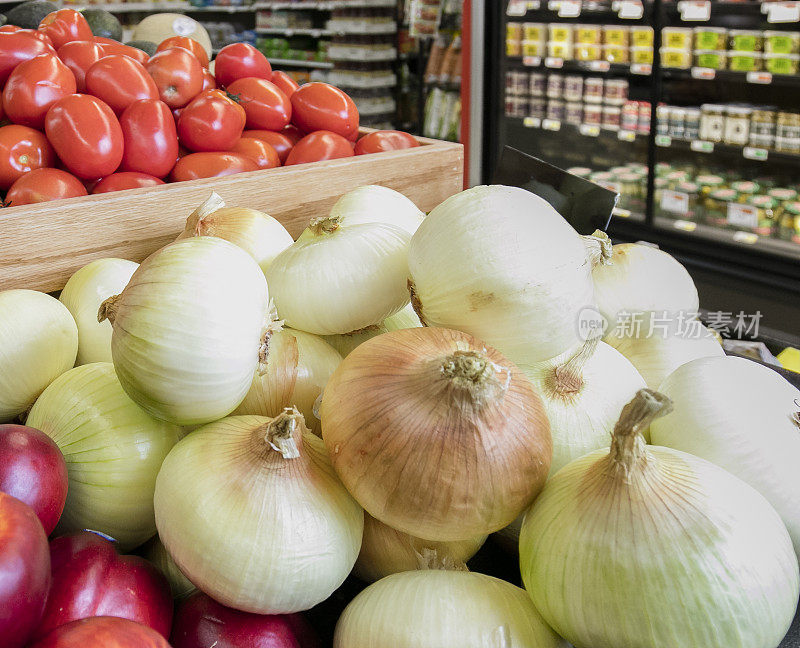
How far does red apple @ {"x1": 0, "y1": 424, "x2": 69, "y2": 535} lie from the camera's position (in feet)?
2.04

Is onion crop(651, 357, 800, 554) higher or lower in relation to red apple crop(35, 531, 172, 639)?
higher

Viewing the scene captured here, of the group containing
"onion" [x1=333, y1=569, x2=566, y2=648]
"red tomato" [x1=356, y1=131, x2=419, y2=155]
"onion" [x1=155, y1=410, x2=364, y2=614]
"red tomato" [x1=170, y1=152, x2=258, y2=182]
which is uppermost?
"red tomato" [x1=356, y1=131, x2=419, y2=155]

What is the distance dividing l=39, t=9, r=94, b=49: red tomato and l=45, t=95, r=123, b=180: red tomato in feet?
1.60

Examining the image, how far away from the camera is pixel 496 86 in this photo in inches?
166

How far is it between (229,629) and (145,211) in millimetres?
721

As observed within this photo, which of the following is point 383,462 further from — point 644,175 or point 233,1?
point 233,1

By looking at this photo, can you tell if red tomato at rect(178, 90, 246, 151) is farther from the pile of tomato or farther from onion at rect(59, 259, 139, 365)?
onion at rect(59, 259, 139, 365)

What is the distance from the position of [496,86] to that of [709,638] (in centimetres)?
401


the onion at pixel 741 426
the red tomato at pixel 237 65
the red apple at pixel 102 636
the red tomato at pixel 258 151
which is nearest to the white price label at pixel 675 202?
the red tomato at pixel 237 65

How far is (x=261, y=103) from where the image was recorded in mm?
1635

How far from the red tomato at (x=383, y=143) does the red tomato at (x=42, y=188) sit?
1.93 feet

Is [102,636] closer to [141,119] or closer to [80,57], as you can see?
[141,119]

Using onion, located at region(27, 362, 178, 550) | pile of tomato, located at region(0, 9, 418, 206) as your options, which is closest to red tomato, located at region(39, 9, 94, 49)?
pile of tomato, located at region(0, 9, 418, 206)

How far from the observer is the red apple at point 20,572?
0.48m
